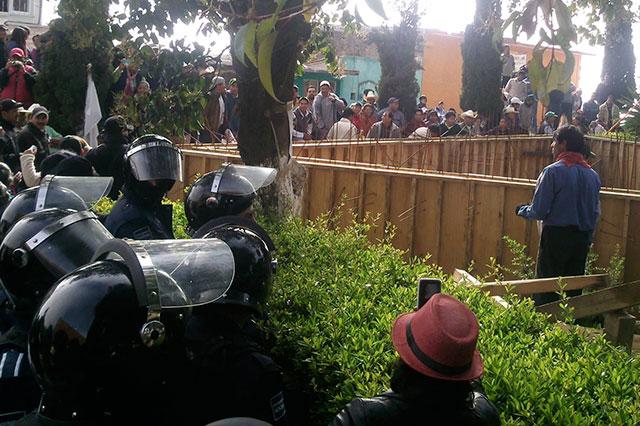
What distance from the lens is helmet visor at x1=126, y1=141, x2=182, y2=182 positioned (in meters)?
5.29

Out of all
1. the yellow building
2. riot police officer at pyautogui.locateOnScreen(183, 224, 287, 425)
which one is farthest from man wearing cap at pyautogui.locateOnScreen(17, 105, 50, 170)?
the yellow building

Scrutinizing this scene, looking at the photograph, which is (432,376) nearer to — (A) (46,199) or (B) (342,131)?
(A) (46,199)

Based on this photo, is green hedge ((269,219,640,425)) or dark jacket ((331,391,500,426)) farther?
green hedge ((269,219,640,425))

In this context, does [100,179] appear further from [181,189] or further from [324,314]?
[181,189]

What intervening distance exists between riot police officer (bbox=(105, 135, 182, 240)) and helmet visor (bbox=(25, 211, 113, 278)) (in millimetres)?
1473

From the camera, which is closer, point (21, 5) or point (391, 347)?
point (391, 347)

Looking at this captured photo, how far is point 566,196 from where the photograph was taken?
7.58 meters

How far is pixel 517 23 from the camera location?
2.25 metres

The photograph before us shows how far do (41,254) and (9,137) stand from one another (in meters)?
6.54

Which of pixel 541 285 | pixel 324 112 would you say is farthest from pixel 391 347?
pixel 324 112

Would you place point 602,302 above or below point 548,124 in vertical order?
below

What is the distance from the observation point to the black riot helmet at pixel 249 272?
3.22 meters

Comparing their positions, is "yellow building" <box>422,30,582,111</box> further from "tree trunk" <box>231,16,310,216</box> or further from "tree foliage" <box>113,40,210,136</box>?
"tree foliage" <box>113,40,210,136</box>

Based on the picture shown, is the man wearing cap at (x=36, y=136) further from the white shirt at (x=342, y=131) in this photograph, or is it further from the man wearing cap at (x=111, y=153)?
the white shirt at (x=342, y=131)
